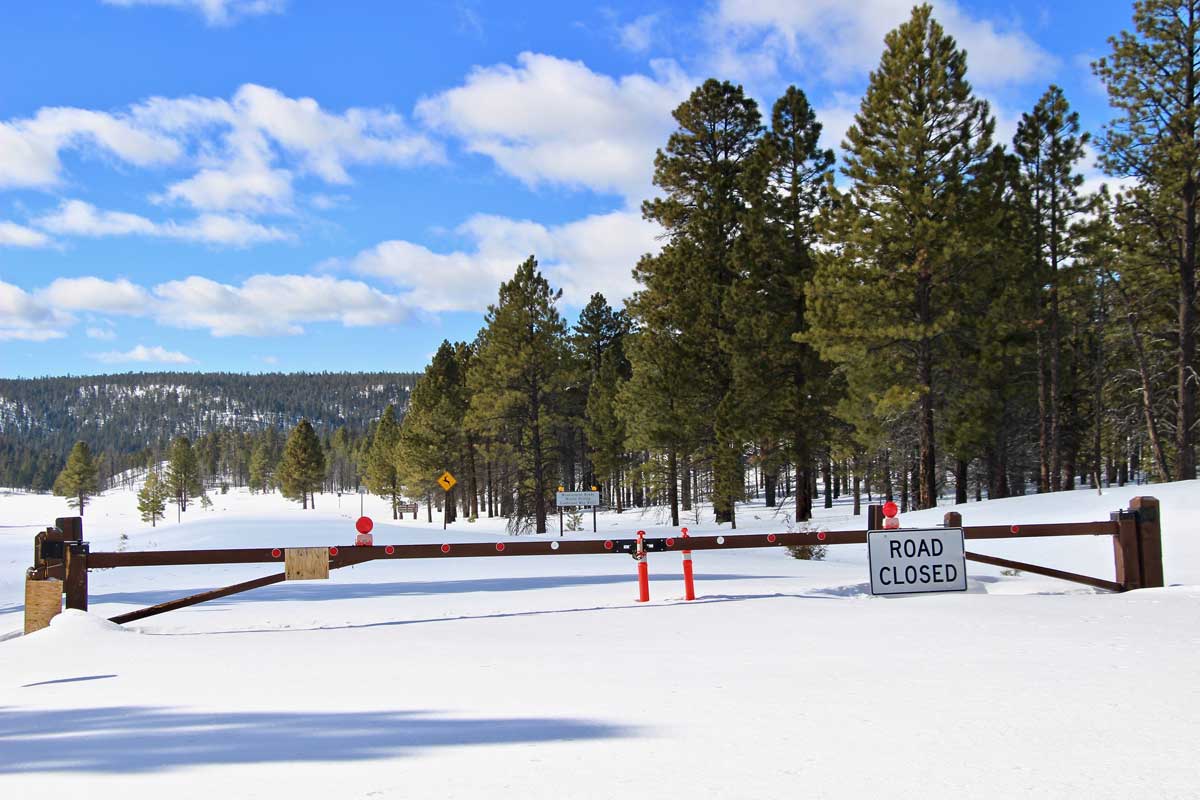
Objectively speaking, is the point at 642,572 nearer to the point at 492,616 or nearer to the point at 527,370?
the point at 492,616

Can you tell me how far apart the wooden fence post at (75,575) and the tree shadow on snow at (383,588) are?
2770mm

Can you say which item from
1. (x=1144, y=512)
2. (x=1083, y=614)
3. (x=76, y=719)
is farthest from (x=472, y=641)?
(x=1144, y=512)

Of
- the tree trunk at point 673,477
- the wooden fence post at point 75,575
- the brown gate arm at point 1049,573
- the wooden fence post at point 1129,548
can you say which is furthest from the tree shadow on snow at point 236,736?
the tree trunk at point 673,477

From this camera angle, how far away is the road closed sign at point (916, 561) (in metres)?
9.56

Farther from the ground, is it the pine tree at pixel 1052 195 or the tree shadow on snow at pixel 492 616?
the pine tree at pixel 1052 195

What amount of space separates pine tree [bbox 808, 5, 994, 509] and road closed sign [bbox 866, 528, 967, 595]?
15945mm

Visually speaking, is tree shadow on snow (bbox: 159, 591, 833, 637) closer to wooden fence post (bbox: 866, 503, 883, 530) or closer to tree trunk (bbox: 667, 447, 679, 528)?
wooden fence post (bbox: 866, 503, 883, 530)

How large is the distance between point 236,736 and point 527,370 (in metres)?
34.2

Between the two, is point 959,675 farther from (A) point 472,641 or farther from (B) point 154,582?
(B) point 154,582

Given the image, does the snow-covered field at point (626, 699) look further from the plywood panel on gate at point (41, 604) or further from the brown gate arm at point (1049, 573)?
the plywood panel on gate at point (41, 604)

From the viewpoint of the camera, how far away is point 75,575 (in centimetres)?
878

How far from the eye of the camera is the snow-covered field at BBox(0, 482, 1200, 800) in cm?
364

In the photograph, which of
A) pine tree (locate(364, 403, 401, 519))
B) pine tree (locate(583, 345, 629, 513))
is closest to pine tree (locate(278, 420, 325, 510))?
pine tree (locate(364, 403, 401, 519))

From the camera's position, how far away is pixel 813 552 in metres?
18.5
